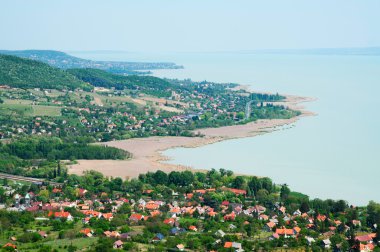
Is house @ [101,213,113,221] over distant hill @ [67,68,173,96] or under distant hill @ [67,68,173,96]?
under

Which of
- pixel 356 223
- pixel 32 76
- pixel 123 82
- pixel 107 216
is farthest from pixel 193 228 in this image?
pixel 123 82

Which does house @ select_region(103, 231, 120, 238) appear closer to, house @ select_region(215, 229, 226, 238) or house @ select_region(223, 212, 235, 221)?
house @ select_region(215, 229, 226, 238)

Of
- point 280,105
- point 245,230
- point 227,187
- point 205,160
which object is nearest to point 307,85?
point 280,105

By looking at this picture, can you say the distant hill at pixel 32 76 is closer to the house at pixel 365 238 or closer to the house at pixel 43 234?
the house at pixel 43 234

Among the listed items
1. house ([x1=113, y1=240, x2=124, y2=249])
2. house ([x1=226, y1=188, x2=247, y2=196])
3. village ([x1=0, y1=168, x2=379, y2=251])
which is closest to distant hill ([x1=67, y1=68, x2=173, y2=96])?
house ([x1=226, y1=188, x2=247, y2=196])

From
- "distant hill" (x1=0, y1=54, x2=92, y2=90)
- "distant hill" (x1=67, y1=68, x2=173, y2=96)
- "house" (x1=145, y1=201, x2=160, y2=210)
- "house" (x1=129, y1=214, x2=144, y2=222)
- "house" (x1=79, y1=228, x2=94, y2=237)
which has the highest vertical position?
"distant hill" (x1=0, y1=54, x2=92, y2=90)

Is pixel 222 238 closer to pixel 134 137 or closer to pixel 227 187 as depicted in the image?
pixel 227 187

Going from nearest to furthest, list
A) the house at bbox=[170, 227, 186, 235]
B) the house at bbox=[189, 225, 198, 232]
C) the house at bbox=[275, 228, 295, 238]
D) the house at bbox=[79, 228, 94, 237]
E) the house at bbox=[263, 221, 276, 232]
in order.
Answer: the house at bbox=[79, 228, 94, 237]
the house at bbox=[170, 227, 186, 235]
the house at bbox=[275, 228, 295, 238]
the house at bbox=[189, 225, 198, 232]
the house at bbox=[263, 221, 276, 232]

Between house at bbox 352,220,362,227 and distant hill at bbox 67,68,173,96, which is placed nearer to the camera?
house at bbox 352,220,362,227
